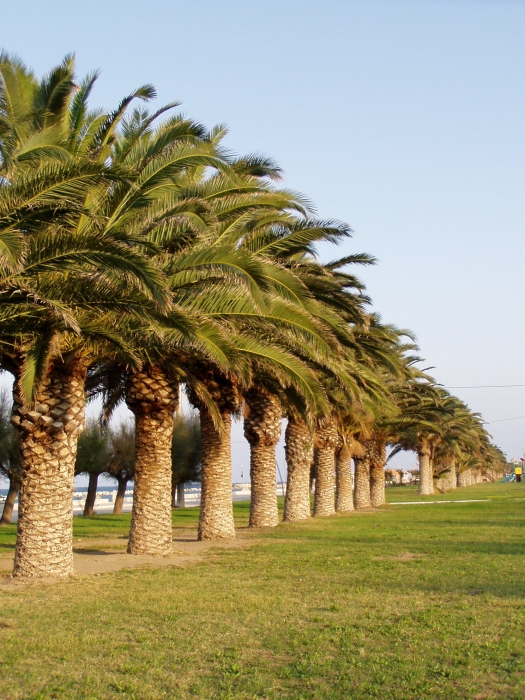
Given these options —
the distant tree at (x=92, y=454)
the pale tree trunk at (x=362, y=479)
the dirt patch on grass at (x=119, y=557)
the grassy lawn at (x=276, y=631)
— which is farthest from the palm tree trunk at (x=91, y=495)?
the grassy lawn at (x=276, y=631)

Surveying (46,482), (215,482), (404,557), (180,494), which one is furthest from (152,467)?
(180,494)

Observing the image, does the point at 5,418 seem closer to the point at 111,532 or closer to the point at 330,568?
the point at 111,532

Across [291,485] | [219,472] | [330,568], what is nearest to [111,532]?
[291,485]

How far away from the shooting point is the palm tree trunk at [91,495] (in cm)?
4342

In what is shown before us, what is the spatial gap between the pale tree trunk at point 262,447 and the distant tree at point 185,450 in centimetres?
2346

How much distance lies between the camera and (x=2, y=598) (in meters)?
10.5

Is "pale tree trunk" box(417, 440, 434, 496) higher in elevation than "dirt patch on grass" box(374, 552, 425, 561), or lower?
higher

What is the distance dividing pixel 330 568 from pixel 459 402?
49.1 m

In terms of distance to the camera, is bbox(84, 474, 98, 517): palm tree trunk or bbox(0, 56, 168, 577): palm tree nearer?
bbox(0, 56, 168, 577): palm tree

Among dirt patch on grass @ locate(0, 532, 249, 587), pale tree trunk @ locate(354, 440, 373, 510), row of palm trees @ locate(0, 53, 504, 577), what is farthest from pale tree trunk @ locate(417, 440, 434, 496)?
row of palm trees @ locate(0, 53, 504, 577)

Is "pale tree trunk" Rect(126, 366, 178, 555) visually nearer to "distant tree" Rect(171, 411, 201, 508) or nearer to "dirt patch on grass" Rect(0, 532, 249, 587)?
"dirt patch on grass" Rect(0, 532, 249, 587)

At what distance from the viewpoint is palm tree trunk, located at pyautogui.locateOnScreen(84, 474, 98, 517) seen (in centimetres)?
4342

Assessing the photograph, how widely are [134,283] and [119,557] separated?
26.1ft

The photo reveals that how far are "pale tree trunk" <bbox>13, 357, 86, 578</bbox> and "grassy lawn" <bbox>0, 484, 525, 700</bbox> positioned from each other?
2.01 feet
